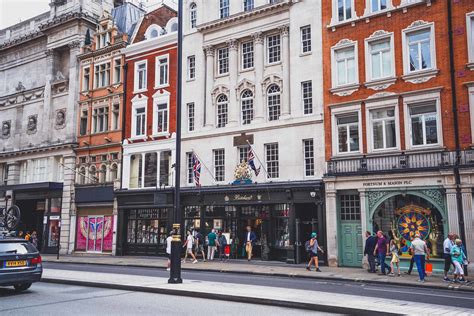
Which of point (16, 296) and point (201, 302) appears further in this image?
point (16, 296)

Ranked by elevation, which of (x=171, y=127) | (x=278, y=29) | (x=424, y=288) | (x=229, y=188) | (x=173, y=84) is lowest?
(x=424, y=288)

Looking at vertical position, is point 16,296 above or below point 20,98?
below

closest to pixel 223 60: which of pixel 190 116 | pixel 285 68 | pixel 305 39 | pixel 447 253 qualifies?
pixel 190 116

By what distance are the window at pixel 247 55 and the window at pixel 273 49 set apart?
1.19m

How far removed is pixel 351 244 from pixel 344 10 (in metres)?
12.6

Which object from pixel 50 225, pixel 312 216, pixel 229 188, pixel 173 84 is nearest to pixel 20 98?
pixel 50 225

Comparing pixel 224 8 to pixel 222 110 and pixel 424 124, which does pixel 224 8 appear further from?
pixel 424 124

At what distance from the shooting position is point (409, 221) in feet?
70.5

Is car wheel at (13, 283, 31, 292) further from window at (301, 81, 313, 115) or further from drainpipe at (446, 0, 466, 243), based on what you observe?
window at (301, 81, 313, 115)

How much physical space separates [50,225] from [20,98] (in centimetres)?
1259

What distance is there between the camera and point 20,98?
40.4 meters

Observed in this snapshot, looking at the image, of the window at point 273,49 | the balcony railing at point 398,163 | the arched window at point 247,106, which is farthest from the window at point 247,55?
the balcony railing at point 398,163

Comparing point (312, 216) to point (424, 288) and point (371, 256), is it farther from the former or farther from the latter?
point (424, 288)

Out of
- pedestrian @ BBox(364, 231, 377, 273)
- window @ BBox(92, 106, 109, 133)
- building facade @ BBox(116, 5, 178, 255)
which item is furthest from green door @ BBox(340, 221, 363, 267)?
window @ BBox(92, 106, 109, 133)
